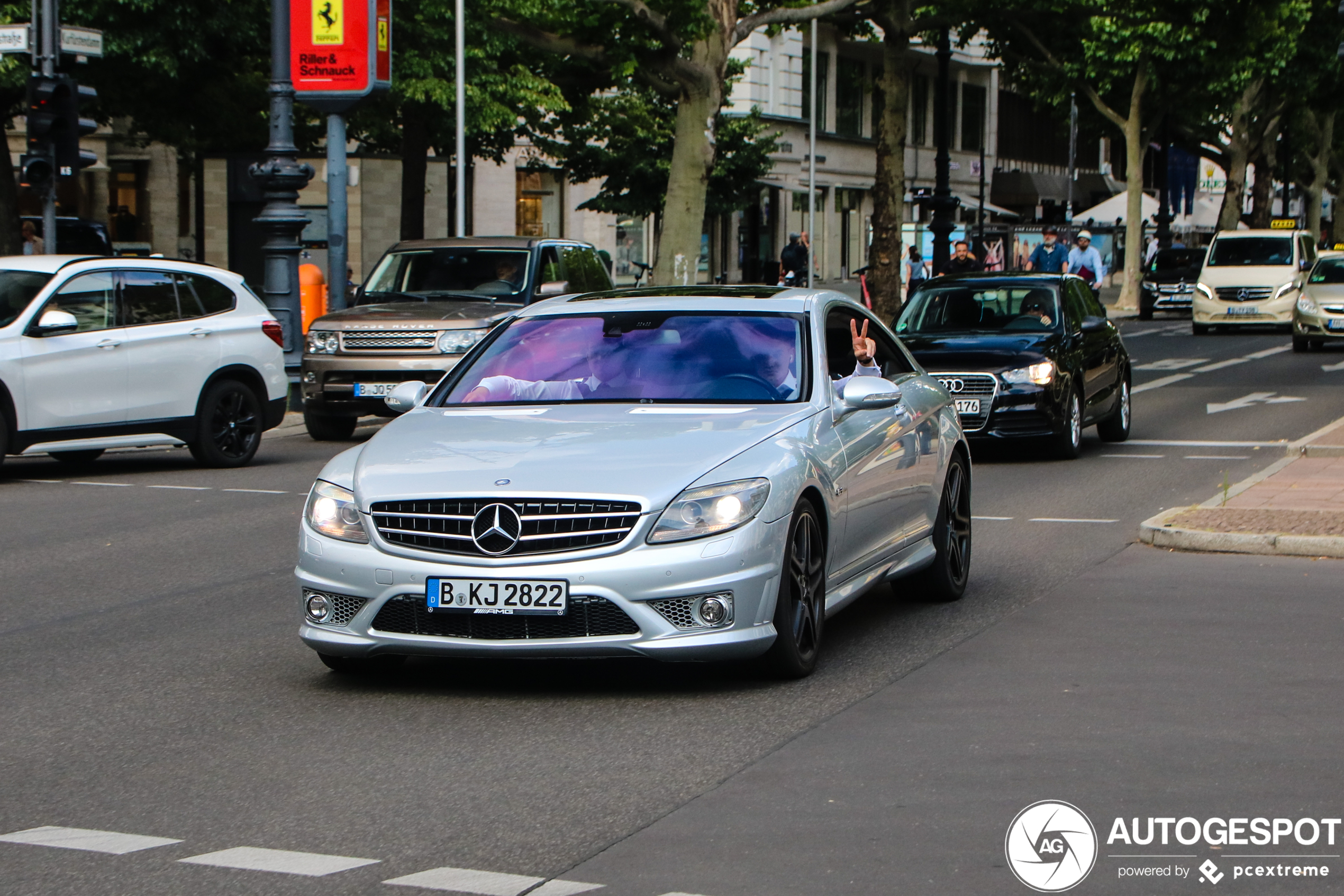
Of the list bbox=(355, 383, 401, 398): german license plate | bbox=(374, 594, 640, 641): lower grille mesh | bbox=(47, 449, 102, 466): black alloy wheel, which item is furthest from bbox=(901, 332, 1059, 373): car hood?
bbox=(374, 594, 640, 641): lower grille mesh

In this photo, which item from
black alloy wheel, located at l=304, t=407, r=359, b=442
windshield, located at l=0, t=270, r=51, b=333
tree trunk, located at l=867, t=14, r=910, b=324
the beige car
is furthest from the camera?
tree trunk, located at l=867, t=14, r=910, b=324

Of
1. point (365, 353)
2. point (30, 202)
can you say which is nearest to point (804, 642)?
point (365, 353)

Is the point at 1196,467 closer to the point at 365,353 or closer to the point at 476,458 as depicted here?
the point at 365,353

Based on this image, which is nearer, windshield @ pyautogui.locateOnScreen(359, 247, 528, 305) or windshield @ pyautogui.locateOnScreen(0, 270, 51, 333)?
windshield @ pyautogui.locateOnScreen(0, 270, 51, 333)

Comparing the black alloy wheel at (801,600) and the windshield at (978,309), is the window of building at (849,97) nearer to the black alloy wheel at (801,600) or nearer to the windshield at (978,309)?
the windshield at (978,309)

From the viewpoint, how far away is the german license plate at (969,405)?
15.9 metres

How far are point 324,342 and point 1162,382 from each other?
1223 centimetres

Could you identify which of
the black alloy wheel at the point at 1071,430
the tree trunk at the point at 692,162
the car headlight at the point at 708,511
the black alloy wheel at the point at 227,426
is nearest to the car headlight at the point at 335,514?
the car headlight at the point at 708,511

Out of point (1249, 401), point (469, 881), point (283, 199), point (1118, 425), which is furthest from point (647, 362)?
point (1249, 401)

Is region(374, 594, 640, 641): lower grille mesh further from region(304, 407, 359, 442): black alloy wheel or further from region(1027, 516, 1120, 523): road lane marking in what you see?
region(304, 407, 359, 442): black alloy wheel

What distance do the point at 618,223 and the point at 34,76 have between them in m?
36.0

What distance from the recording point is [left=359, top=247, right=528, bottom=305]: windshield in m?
18.9

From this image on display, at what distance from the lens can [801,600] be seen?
7195 millimetres

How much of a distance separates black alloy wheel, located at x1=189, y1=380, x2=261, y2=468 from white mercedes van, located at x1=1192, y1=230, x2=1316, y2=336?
84.9 ft
